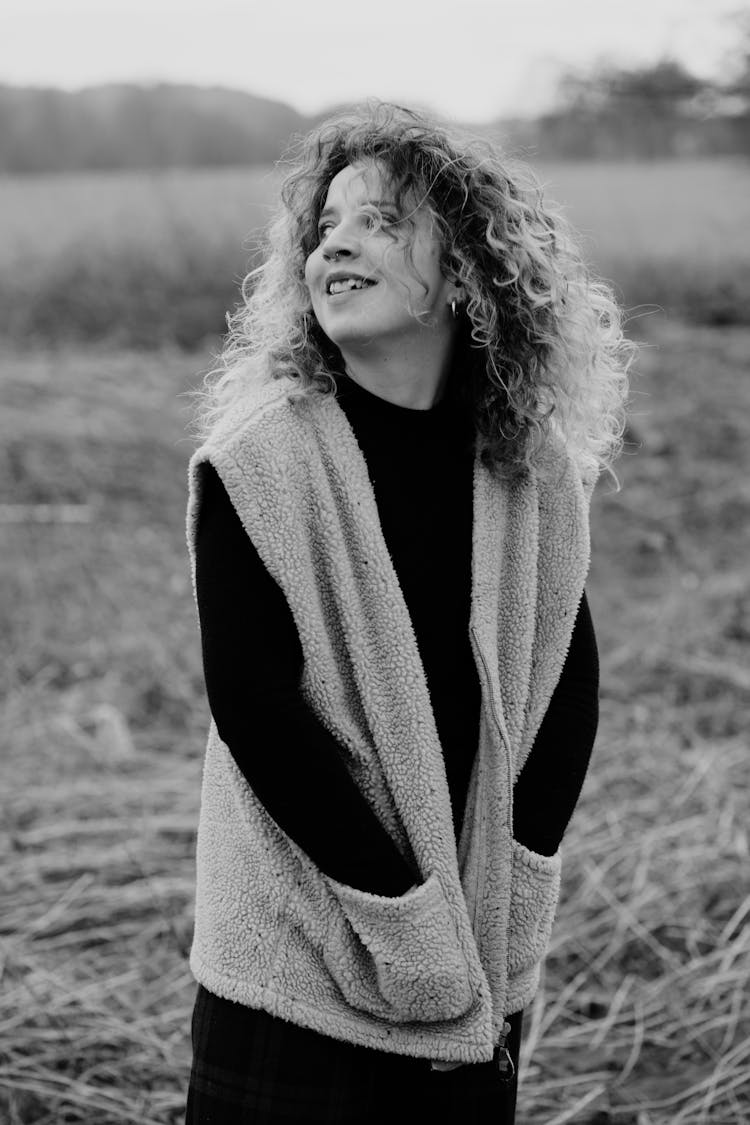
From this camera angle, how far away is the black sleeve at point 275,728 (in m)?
1.30

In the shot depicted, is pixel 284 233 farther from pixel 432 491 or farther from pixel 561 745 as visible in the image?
pixel 561 745

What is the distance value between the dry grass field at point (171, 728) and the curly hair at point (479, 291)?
144 cm

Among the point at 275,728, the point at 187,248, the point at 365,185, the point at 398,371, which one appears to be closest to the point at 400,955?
the point at 275,728

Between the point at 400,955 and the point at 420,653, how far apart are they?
0.36 meters

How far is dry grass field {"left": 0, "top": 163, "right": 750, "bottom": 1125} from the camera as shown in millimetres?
2418

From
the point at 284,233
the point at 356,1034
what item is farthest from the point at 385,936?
the point at 284,233

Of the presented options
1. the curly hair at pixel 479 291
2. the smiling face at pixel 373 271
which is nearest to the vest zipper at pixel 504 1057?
the curly hair at pixel 479 291

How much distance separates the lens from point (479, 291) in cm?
149

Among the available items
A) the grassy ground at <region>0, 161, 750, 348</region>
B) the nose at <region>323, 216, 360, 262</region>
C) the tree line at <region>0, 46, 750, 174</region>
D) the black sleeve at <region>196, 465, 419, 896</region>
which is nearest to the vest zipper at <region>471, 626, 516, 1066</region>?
the black sleeve at <region>196, 465, 419, 896</region>

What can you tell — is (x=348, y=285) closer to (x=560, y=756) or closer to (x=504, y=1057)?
(x=560, y=756)

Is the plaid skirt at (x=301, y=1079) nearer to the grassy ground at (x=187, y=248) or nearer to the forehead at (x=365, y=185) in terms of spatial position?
the forehead at (x=365, y=185)

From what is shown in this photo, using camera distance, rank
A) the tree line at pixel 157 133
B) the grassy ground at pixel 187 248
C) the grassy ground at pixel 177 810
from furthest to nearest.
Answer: the tree line at pixel 157 133
the grassy ground at pixel 187 248
the grassy ground at pixel 177 810

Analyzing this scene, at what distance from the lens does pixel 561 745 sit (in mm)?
1521

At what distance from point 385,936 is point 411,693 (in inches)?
10.9
